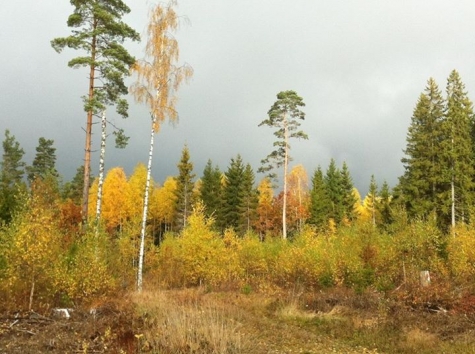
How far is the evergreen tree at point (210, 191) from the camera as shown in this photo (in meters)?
48.5

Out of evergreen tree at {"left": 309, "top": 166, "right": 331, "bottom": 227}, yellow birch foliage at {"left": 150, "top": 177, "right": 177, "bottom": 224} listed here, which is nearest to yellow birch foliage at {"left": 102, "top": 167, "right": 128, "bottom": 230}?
yellow birch foliage at {"left": 150, "top": 177, "right": 177, "bottom": 224}

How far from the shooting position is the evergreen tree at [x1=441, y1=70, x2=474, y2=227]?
31.5 metres

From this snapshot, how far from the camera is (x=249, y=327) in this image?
13352mm

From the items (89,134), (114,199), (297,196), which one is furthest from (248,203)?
(89,134)

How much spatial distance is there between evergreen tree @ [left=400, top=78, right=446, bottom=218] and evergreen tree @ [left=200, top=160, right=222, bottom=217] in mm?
22054

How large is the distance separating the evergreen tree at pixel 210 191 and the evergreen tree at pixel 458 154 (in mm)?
25634

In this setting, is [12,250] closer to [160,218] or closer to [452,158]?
[452,158]

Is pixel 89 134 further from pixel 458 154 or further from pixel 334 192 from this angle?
pixel 334 192

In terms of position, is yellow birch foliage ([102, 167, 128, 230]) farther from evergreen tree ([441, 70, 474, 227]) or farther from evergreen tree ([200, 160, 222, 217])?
evergreen tree ([441, 70, 474, 227])

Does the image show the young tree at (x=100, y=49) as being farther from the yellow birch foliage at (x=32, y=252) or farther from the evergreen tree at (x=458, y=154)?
the evergreen tree at (x=458, y=154)

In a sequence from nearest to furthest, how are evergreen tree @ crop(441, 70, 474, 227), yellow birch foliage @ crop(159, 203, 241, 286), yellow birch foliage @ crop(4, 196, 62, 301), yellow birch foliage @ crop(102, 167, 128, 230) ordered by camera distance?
yellow birch foliage @ crop(4, 196, 62, 301)
yellow birch foliage @ crop(159, 203, 241, 286)
evergreen tree @ crop(441, 70, 474, 227)
yellow birch foliage @ crop(102, 167, 128, 230)

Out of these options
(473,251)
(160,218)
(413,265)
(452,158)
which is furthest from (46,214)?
(160,218)

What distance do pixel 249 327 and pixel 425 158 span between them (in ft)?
88.3

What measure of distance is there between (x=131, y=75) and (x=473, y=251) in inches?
709
